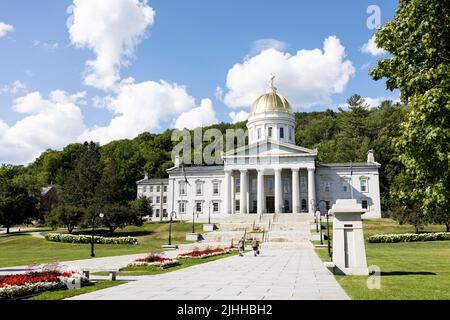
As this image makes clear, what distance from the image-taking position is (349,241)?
1688 cm

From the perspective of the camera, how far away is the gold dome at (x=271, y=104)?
77.1 metres

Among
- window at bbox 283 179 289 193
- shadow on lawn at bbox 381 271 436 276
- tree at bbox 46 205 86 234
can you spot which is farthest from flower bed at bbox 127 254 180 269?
window at bbox 283 179 289 193

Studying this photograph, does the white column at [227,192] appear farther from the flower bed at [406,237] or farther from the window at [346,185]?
the flower bed at [406,237]

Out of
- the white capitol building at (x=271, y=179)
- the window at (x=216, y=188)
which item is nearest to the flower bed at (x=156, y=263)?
the white capitol building at (x=271, y=179)

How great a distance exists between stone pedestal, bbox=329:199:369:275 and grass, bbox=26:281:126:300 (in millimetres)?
8890

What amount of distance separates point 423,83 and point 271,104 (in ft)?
206

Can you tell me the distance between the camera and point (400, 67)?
642 inches

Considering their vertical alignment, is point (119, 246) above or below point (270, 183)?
below

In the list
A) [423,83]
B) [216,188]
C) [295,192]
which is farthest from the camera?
[216,188]

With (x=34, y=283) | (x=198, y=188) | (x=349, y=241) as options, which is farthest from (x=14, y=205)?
(x=349, y=241)

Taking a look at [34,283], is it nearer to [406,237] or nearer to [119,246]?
[119,246]

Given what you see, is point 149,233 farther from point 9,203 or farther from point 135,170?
point 135,170
